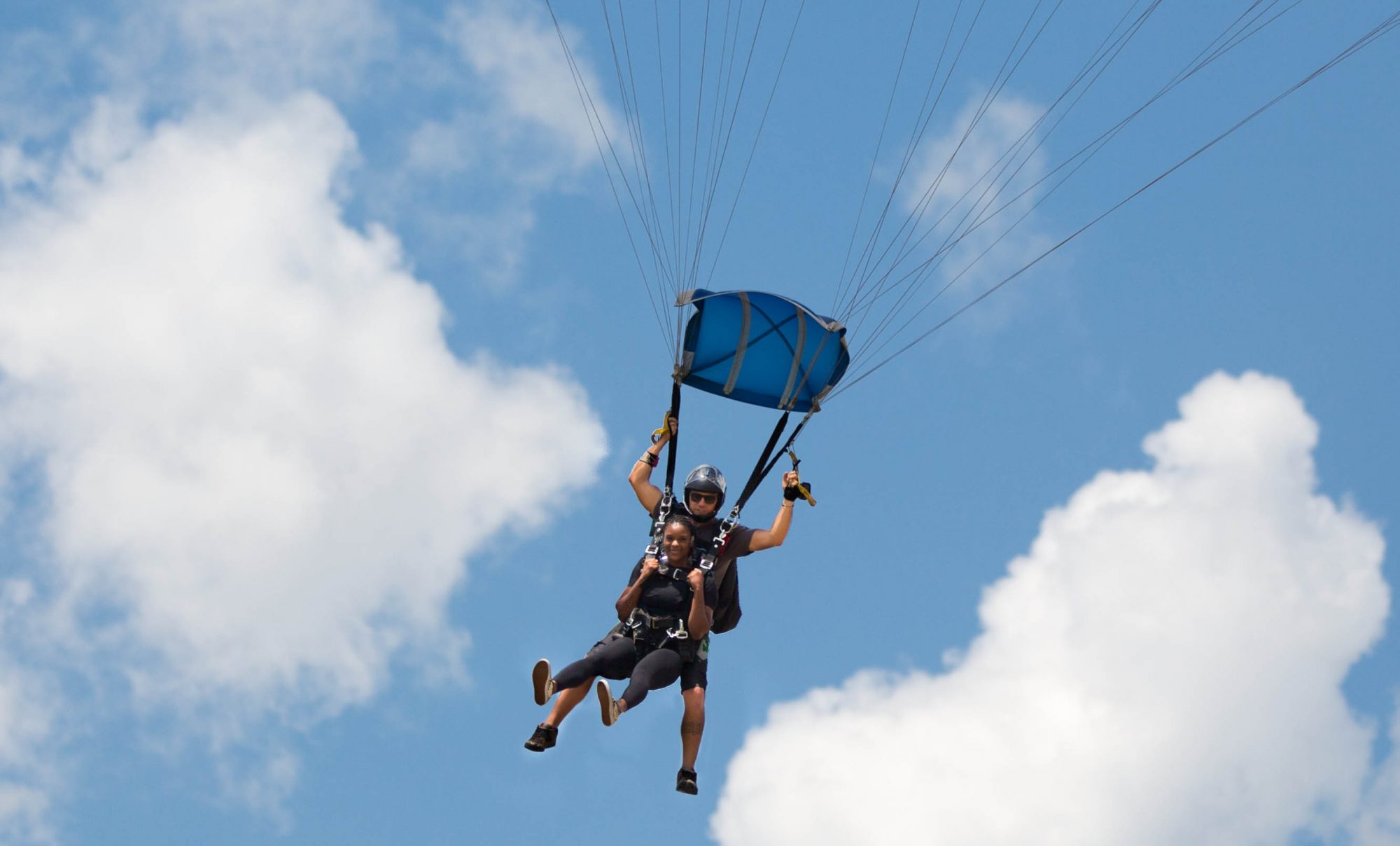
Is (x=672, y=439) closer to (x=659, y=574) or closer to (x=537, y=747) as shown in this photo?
(x=659, y=574)

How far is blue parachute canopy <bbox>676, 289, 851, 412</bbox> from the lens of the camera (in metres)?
16.9

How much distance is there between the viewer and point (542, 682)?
580 inches

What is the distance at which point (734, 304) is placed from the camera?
667 inches

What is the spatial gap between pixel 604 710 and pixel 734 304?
14.8 feet

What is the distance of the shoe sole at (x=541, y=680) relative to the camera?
14.7m

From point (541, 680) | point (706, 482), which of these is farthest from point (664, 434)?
point (541, 680)

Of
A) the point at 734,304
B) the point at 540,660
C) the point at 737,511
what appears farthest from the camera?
the point at 734,304

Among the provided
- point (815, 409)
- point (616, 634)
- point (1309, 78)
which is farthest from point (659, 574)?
point (1309, 78)

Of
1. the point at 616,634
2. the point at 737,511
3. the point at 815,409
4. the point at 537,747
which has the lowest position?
the point at 537,747

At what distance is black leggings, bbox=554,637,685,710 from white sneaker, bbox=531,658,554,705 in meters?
0.12

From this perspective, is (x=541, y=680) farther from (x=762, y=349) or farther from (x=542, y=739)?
(x=762, y=349)

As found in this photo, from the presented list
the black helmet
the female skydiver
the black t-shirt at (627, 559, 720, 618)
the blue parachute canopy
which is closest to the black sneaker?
the female skydiver

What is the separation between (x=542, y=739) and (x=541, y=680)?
26.3 inches

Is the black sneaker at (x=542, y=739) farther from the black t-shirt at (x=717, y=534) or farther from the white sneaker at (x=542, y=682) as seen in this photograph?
the black t-shirt at (x=717, y=534)
